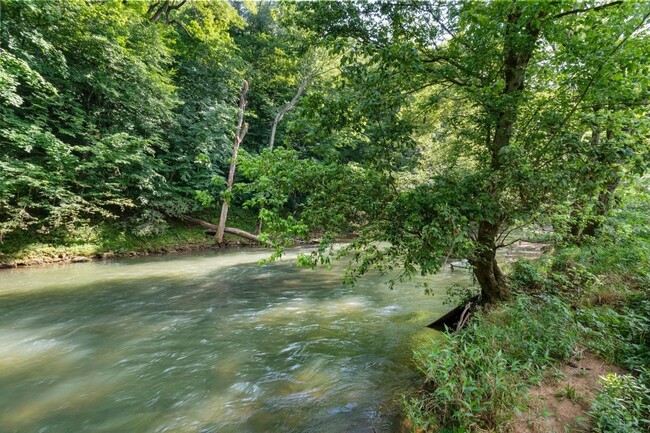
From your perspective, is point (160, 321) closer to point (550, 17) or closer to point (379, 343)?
point (379, 343)

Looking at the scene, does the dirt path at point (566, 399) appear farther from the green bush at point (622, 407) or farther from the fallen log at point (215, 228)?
the fallen log at point (215, 228)

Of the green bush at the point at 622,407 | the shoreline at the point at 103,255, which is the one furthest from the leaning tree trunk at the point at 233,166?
the green bush at the point at 622,407

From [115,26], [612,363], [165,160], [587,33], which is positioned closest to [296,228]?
[612,363]

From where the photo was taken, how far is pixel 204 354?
5113 mm

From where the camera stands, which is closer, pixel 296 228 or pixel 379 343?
pixel 296 228

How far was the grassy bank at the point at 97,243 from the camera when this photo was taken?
35.6 ft

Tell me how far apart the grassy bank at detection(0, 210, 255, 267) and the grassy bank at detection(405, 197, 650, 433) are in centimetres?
1345

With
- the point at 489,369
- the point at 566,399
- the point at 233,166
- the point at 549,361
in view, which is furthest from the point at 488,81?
the point at 233,166

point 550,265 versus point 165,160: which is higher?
point 165,160

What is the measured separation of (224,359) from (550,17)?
21.0ft

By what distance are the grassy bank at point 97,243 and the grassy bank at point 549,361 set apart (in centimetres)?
1345

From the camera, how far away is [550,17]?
3.64m

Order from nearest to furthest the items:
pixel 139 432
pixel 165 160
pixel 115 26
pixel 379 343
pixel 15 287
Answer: pixel 139 432
pixel 379 343
pixel 15 287
pixel 115 26
pixel 165 160

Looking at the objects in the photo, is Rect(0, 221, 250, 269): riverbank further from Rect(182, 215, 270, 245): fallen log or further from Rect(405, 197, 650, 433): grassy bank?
Rect(405, 197, 650, 433): grassy bank
